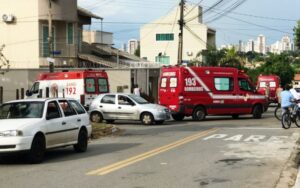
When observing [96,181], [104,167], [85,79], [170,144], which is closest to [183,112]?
[85,79]

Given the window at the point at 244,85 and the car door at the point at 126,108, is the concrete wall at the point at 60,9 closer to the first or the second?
the window at the point at 244,85

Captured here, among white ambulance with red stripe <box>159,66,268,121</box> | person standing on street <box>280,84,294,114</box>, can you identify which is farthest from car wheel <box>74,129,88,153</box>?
white ambulance with red stripe <box>159,66,268,121</box>

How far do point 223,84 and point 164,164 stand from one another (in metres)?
17.8

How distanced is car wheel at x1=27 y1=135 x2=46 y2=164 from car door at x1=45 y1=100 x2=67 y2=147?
290mm

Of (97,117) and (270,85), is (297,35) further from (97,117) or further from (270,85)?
(97,117)

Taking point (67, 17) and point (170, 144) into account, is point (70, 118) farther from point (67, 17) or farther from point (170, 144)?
point (67, 17)

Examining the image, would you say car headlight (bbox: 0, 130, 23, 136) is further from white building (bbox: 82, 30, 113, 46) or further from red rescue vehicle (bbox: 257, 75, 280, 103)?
white building (bbox: 82, 30, 113, 46)

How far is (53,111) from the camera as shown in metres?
14.6

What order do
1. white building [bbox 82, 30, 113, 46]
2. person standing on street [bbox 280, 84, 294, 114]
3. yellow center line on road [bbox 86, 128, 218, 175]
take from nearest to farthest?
yellow center line on road [bbox 86, 128, 218, 175]
person standing on street [bbox 280, 84, 294, 114]
white building [bbox 82, 30, 113, 46]

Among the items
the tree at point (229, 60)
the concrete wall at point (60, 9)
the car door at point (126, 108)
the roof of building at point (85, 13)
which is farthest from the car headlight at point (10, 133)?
the tree at point (229, 60)

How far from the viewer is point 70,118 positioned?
593 inches

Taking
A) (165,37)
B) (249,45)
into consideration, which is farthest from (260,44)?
(165,37)

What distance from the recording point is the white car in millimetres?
12719

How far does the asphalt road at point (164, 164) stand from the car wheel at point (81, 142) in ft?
0.78
